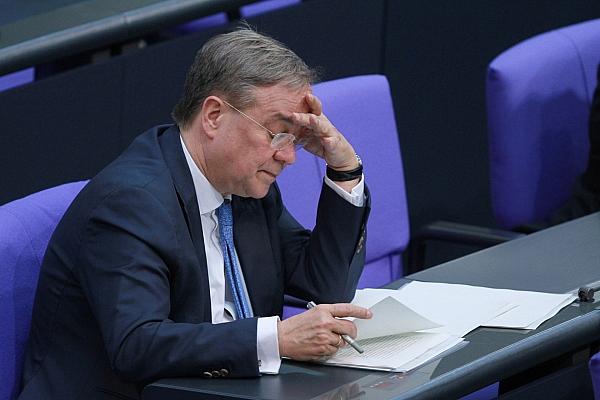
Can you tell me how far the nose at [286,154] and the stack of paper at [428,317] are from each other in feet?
1.01

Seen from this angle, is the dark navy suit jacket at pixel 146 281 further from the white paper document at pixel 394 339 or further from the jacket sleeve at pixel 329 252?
the white paper document at pixel 394 339

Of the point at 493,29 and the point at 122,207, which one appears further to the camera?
the point at 493,29

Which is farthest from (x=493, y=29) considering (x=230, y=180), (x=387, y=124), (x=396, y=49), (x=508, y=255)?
(x=230, y=180)

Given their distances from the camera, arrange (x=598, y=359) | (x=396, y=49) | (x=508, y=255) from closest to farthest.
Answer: (x=598, y=359) → (x=508, y=255) → (x=396, y=49)

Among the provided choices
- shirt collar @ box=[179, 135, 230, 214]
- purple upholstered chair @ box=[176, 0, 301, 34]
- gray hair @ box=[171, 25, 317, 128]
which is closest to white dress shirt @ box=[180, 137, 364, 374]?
shirt collar @ box=[179, 135, 230, 214]

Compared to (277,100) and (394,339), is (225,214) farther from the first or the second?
(394,339)

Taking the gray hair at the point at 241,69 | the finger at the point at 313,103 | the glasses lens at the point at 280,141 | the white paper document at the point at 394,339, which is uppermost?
the gray hair at the point at 241,69

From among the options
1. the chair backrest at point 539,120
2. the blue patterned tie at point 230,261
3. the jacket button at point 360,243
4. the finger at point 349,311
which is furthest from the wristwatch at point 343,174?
the chair backrest at point 539,120

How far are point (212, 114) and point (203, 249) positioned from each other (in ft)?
0.80

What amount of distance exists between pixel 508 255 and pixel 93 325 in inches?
37.3

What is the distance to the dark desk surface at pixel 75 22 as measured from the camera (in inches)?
119

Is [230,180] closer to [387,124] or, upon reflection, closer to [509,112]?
[387,124]

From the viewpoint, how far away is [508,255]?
2840 millimetres

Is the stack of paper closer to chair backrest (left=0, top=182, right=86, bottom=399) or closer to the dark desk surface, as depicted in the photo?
chair backrest (left=0, top=182, right=86, bottom=399)
